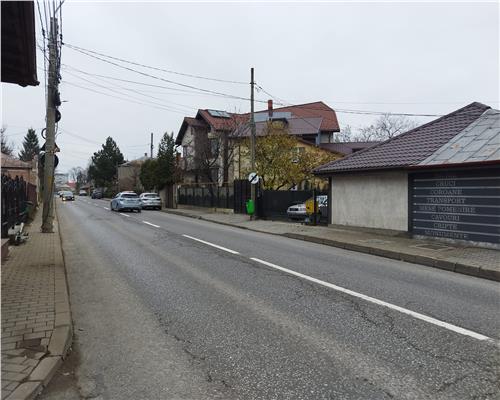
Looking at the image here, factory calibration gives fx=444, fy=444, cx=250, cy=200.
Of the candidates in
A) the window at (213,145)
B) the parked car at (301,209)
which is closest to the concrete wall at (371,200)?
the parked car at (301,209)

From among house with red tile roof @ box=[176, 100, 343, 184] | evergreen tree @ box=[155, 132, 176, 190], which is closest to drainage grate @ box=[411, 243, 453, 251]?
house with red tile roof @ box=[176, 100, 343, 184]

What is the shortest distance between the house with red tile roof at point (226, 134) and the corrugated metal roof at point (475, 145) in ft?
62.7

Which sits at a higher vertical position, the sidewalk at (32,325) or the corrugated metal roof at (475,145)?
the corrugated metal roof at (475,145)

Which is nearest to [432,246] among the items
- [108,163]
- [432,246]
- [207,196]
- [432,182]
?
[432,246]

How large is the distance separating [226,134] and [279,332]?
101 ft

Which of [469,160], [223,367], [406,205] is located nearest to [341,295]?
[223,367]

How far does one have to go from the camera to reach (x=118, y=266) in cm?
984

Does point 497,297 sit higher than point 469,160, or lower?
lower

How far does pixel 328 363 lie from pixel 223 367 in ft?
3.35

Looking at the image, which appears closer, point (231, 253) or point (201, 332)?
point (201, 332)

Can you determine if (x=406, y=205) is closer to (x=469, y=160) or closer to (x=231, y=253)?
(x=469, y=160)

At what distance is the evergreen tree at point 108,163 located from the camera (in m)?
89.9

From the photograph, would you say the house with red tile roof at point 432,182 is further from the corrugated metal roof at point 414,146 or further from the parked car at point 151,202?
the parked car at point 151,202

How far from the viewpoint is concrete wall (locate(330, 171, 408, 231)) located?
14.6 metres
